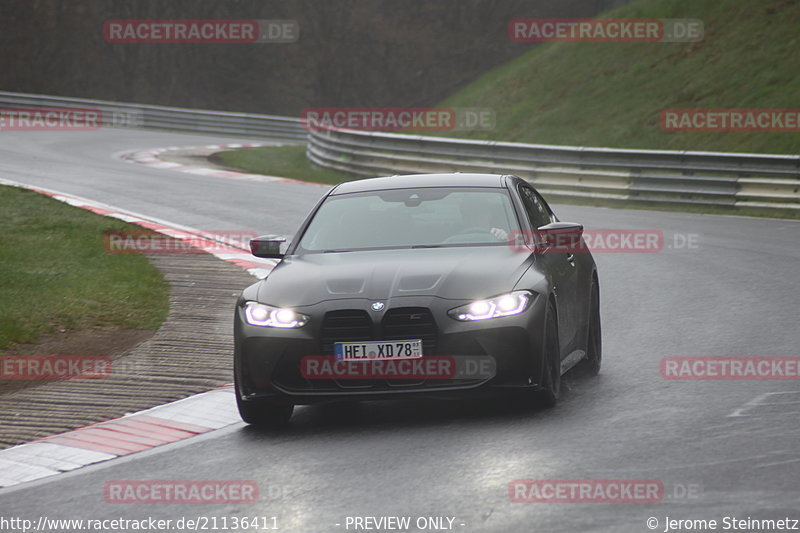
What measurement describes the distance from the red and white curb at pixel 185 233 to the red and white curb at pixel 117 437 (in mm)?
5488

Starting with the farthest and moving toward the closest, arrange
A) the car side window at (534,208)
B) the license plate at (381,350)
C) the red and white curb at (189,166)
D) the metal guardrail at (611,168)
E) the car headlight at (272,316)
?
the red and white curb at (189,166)
the metal guardrail at (611,168)
the car side window at (534,208)
the car headlight at (272,316)
the license plate at (381,350)

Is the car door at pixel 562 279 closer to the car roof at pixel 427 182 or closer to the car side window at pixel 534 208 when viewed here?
the car side window at pixel 534 208

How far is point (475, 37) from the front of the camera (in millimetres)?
56062

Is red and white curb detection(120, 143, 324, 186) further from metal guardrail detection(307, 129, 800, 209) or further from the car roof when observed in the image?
the car roof

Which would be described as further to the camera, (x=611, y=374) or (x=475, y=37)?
(x=475, y=37)

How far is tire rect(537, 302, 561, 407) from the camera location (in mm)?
7449

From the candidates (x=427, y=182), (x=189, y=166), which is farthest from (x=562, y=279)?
(x=189, y=166)

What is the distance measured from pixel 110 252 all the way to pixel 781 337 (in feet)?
28.3

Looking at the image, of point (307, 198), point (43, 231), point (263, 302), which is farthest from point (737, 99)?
point (263, 302)

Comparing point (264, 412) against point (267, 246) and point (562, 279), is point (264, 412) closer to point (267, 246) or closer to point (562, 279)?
point (267, 246)

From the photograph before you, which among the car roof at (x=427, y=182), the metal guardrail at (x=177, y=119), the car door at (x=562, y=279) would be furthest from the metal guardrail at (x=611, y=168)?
the metal guardrail at (x=177, y=119)

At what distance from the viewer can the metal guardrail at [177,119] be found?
4241 centimetres

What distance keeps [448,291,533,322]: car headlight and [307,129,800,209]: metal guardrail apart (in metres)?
14.5

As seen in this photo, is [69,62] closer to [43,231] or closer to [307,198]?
[307,198]
